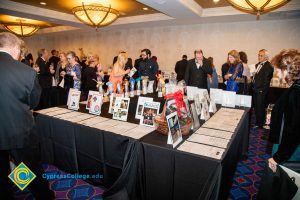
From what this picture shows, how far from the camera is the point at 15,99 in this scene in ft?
5.04

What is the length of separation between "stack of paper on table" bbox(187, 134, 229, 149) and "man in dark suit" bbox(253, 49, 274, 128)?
10.6 feet

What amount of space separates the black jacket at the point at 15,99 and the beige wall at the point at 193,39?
6796 mm

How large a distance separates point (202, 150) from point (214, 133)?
399mm

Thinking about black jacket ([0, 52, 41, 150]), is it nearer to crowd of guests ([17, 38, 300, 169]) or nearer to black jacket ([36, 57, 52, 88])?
crowd of guests ([17, 38, 300, 169])

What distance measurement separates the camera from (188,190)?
1432mm

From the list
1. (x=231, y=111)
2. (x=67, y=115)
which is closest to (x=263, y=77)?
(x=231, y=111)

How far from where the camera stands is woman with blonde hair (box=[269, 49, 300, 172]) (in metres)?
1.31

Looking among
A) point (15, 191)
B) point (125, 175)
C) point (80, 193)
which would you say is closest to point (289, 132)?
point (125, 175)

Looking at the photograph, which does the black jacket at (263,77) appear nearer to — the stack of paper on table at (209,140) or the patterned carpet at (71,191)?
the stack of paper on table at (209,140)

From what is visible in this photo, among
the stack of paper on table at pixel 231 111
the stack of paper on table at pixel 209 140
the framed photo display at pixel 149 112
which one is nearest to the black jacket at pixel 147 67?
the stack of paper on table at pixel 231 111

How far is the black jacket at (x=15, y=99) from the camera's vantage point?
1489 mm

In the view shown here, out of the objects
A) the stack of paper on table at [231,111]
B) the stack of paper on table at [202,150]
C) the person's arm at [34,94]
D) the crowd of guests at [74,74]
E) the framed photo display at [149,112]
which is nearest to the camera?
the stack of paper on table at [202,150]

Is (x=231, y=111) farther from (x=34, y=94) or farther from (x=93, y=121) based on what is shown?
(x=34, y=94)

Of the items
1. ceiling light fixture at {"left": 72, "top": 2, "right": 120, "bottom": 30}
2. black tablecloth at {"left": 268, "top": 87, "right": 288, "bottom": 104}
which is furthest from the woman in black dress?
black tablecloth at {"left": 268, "top": 87, "right": 288, "bottom": 104}
